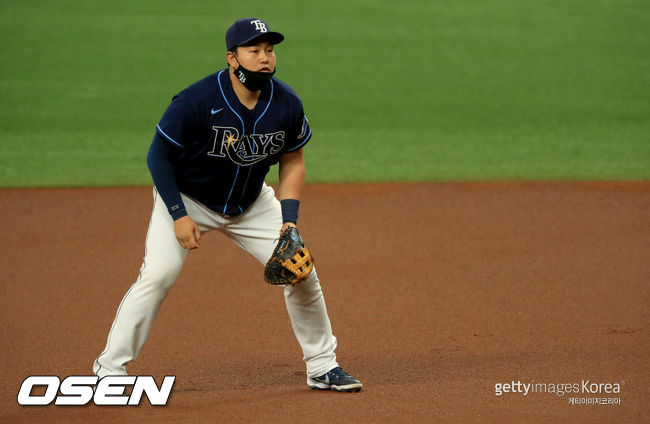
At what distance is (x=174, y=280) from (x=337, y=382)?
0.93 m

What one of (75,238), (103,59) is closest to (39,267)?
(75,238)

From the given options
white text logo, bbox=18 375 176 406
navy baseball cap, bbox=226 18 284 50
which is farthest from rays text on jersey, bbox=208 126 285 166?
white text logo, bbox=18 375 176 406

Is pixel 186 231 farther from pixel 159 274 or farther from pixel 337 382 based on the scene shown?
pixel 337 382

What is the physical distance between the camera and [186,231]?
4008 millimetres

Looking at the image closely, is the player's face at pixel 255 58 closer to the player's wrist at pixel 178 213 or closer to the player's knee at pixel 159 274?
the player's wrist at pixel 178 213

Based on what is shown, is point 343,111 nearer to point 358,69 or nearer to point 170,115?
point 358,69

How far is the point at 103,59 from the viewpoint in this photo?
43.1ft

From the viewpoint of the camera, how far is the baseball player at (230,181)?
13.1 ft

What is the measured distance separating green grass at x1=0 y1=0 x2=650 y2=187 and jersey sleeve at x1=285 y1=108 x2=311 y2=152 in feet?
15.0

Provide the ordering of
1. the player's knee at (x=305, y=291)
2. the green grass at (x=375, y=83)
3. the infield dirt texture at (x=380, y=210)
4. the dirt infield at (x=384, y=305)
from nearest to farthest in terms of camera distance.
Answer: the dirt infield at (x=384, y=305) < the player's knee at (x=305, y=291) < the infield dirt texture at (x=380, y=210) < the green grass at (x=375, y=83)

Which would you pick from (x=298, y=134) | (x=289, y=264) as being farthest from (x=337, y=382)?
(x=298, y=134)

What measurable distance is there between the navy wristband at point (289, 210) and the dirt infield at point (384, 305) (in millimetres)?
840

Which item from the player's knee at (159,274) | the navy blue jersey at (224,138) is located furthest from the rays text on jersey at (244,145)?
the player's knee at (159,274)

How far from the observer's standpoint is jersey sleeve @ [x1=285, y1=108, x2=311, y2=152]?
166 inches
